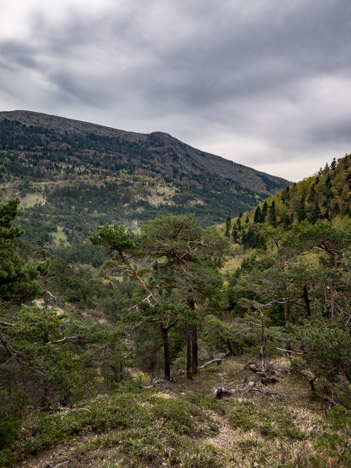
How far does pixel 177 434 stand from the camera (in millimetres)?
7895

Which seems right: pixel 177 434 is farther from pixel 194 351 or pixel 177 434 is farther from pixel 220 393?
pixel 194 351

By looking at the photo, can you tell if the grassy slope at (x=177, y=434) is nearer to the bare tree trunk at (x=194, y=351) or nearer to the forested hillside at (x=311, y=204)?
the bare tree trunk at (x=194, y=351)

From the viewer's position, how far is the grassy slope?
6.58 m

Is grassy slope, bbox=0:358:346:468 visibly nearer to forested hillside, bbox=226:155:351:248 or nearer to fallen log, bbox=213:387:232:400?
fallen log, bbox=213:387:232:400

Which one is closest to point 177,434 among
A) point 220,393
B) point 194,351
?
point 220,393

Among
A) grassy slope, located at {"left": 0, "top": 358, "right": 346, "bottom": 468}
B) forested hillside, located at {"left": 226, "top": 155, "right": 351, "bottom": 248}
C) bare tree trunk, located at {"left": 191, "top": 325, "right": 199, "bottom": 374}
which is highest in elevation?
forested hillside, located at {"left": 226, "top": 155, "right": 351, "bottom": 248}

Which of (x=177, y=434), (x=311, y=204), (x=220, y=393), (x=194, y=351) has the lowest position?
(x=194, y=351)

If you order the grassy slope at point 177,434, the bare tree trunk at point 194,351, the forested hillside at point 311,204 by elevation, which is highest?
the forested hillside at point 311,204

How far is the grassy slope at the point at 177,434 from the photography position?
6578mm

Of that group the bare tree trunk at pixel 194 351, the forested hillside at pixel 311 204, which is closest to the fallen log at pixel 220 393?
the bare tree trunk at pixel 194 351

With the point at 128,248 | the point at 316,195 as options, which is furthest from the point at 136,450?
the point at 316,195

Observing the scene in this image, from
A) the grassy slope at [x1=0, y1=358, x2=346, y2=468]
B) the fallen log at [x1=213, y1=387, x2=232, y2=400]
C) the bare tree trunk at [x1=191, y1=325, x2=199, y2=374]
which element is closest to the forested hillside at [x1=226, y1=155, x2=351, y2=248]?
the bare tree trunk at [x1=191, y1=325, x2=199, y2=374]

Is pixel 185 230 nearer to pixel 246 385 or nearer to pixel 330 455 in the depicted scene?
pixel 246 385

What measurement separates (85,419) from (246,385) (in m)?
9.25
